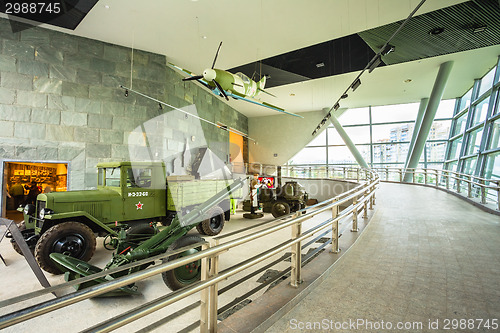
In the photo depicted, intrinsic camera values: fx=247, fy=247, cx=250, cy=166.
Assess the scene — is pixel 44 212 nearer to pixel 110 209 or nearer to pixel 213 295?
pixel 110 209

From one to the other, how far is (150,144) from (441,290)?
9.22 metres

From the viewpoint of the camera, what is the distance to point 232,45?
9273 millimetres

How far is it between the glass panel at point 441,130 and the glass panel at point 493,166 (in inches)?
261

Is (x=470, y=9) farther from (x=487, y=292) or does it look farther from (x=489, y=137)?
(x=487, y=292)

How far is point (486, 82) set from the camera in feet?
40.1

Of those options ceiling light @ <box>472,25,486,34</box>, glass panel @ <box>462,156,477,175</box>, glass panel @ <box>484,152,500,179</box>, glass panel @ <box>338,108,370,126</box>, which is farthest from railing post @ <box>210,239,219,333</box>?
glass panel @ <box>338,108,370,126</box>

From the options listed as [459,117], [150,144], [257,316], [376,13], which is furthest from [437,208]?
[459,117]

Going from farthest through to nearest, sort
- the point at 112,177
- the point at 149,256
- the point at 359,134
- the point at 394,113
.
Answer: the point at 359,134, the point at 394,113, the point at 112,177, the point at 149,256

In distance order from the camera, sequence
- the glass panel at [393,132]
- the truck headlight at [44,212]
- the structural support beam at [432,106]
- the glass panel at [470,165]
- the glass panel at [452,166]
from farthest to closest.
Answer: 1. the glass panel at [393,132]
2. the glass panel at [452,166]
3. the structural support beam at [432,106]
4. the glass panel at [470,165]
5. the truck headlight at [44,212]

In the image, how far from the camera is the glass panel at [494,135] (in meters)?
9.79

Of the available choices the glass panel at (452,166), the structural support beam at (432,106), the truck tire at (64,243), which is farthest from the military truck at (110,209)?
the glass panel at (452,166)

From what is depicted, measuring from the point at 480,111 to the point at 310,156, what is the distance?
1076 centimetres

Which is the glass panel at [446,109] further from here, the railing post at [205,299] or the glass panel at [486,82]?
the railing post at [205,299]

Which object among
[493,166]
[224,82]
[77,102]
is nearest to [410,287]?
[224,82]
